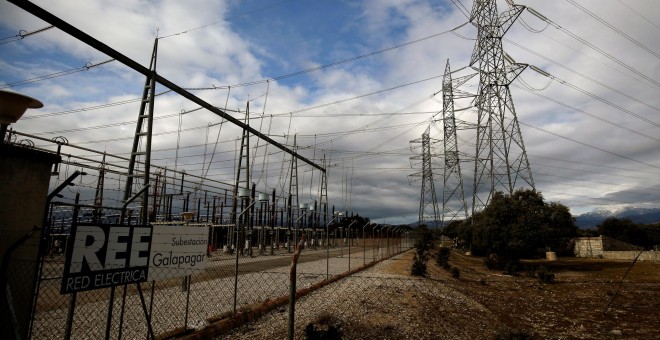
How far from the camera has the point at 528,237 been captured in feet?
93.6

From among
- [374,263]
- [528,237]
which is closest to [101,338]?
[374,263]

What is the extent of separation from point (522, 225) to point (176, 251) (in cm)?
2969

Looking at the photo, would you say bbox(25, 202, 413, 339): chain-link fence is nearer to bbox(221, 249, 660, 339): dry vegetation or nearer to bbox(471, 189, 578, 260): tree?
bbox(221, 249, 660, 339): dry vegetation

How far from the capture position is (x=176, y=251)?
629cm

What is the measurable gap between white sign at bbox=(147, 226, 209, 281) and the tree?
28405 millimetres

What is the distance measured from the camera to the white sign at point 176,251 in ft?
19.1

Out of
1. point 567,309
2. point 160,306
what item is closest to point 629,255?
point 567,309

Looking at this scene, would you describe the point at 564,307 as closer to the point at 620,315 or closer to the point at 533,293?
the point at 620,315

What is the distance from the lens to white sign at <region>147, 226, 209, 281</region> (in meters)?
5.83

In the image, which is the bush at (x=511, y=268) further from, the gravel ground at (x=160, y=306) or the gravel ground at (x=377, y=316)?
the gravel ground at (x=160, y=306)

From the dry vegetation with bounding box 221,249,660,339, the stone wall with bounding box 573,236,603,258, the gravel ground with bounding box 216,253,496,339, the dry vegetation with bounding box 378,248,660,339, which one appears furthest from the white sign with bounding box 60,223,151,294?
the stone wall with bounding box 573,236,603,258

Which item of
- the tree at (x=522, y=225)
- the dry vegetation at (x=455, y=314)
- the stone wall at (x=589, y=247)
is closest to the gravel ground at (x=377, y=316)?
the dry vegetation at (x=455, y=314)

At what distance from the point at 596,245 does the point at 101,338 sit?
5723 cm

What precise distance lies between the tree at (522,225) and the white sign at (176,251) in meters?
28.4
